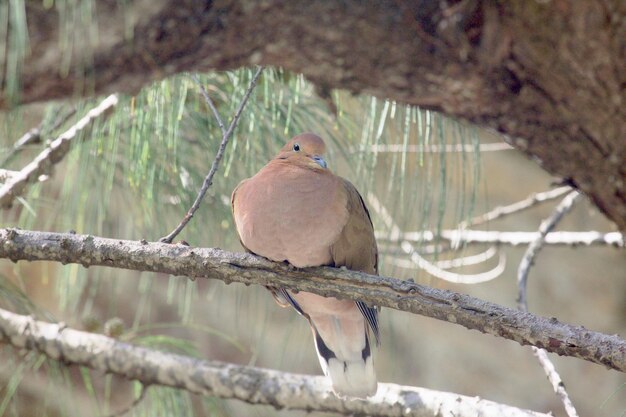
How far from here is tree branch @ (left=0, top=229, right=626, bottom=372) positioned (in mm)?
1149

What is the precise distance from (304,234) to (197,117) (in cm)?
51

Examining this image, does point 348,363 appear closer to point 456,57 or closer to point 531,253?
point 531,253

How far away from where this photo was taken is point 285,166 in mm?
1760

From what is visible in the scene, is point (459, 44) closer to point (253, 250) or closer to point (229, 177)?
point (253, 250)

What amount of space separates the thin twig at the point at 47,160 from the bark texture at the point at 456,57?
53cm

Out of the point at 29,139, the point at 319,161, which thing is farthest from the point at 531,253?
the point at 29,139

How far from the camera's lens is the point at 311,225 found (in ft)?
5.41

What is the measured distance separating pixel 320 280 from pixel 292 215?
0.89ft

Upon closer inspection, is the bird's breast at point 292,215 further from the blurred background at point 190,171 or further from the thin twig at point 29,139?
the thin twig at point 29,139

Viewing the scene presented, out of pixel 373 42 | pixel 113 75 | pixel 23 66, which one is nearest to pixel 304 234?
pixel 373 42

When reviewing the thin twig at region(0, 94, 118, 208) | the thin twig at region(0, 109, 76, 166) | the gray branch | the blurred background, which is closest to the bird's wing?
the blurred background

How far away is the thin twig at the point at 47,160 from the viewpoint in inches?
64.4

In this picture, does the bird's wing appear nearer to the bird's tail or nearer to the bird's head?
the bird's head

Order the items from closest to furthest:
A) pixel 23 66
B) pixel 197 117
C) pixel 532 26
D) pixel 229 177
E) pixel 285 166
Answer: pixel 23 66 < pixel 532 26 < pixel 285 166 < pixel 197 117 < pixel 229 177
